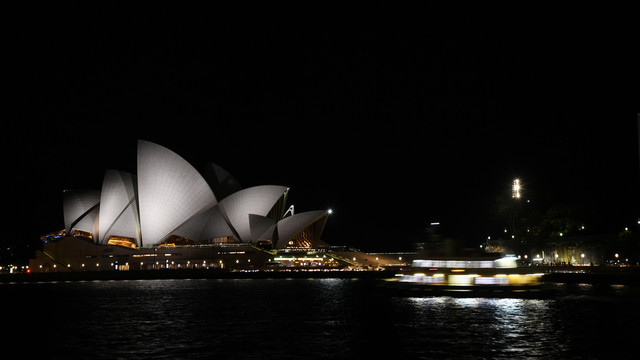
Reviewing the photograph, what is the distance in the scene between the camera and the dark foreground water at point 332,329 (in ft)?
47.6

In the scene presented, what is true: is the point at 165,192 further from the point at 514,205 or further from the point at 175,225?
the point at 514,205

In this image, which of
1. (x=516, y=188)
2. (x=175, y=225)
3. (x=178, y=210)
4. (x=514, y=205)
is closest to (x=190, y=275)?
(x=178, y=210)

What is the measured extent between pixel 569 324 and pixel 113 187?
67.5 metres

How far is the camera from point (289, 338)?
16672mm

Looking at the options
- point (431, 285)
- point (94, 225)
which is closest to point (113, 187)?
point (94, 225)

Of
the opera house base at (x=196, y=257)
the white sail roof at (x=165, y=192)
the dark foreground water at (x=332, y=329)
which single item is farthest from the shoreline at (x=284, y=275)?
the dark foreground water at (x=332, y=329)

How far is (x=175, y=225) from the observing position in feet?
255

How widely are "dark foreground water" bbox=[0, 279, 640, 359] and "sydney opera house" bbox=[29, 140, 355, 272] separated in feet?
152

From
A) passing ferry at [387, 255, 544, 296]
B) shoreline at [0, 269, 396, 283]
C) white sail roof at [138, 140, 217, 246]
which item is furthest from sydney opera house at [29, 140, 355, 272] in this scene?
passing ferry at [387, 255, 544, 296]

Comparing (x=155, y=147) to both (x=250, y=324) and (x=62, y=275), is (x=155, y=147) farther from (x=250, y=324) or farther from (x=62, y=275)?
(x=250, y=324)

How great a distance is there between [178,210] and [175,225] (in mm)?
2409

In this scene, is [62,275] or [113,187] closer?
[62,275]

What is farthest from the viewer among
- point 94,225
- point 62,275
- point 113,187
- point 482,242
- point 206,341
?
point 482,242

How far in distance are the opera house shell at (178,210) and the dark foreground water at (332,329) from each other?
1757 inches
